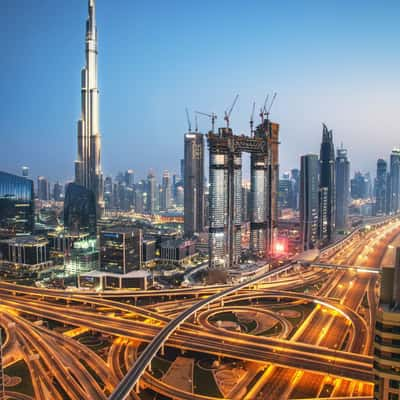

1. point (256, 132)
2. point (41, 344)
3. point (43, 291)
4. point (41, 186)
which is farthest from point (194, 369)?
point (41, 186)

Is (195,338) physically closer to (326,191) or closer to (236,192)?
(236,192)

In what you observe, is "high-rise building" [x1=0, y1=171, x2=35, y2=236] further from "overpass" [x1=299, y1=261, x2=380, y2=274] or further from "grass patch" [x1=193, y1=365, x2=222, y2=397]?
"grass patch" [x1=193, y1=365, x2=222, y2=397]

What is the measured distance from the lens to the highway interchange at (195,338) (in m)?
20.1

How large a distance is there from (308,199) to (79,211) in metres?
33.5

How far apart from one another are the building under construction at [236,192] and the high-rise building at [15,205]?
2981 cm

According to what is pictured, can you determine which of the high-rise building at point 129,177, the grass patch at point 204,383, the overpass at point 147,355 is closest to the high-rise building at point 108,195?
the high-rise building at point 129,177

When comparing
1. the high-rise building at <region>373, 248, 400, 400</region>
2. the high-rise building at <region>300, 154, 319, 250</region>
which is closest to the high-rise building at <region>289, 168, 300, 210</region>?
the high-rise building at <region>300, 154, 319, 250</region>

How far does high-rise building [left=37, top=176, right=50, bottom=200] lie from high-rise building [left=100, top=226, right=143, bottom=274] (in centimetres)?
Result: 9090

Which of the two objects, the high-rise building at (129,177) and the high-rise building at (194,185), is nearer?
the high-rise building at (194,185)

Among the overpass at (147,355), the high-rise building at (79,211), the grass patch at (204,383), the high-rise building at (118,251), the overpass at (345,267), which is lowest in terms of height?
the grass patch at (204,383)

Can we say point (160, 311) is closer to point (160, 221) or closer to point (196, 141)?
point (196, 141)

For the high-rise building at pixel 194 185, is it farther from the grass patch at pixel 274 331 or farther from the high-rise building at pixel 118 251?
the grass patch at pixel 274 331

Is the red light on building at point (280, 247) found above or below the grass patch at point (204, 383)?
above

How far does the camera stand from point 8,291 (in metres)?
37.8
